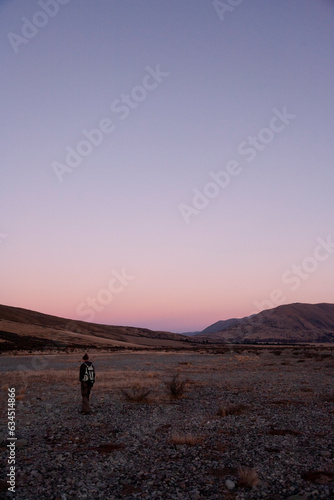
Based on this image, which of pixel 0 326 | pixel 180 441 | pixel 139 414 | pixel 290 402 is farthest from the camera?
pixel 0 326

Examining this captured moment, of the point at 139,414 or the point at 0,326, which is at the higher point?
the point at 0,326

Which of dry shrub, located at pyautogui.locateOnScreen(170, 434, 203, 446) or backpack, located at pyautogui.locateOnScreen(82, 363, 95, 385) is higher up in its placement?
backpack, located at pyautogui.locateOnScreen(82, 363, 95, 385)

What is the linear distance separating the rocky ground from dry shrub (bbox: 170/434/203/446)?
0.09ft

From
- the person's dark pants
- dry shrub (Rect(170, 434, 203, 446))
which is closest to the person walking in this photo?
the person's dark pants

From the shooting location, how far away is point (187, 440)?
9.90 metres

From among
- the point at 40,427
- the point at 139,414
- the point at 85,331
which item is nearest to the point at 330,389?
the point at 139,414

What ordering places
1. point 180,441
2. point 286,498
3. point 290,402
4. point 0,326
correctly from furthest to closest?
1. point 0,326
2. point 290,402
3. point 180,441
4. point 286,498

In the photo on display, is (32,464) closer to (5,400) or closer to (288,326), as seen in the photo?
(5,400)

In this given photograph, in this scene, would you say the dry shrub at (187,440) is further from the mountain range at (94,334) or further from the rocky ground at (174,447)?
the mountain range at (94,334)

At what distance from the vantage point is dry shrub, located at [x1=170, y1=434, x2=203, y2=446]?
32.4ft

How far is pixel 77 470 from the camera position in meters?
8.00

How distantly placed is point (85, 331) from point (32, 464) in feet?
442

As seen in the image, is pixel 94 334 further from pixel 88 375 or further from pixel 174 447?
pixel 174 447

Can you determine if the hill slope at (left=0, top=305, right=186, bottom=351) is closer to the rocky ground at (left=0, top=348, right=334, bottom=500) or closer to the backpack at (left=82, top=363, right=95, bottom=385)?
the rocky ground at (left=0, top=348, right=334, bottom=500)
